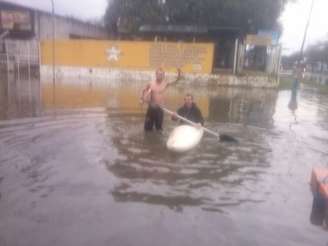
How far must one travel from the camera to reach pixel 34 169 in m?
6.57

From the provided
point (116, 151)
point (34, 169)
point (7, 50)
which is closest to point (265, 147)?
point (116, 151)

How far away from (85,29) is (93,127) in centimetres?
3025

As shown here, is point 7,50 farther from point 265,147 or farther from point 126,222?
point 126,222

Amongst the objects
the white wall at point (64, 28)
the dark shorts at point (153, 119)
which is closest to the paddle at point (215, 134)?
the dark shorts at point (153, 119)

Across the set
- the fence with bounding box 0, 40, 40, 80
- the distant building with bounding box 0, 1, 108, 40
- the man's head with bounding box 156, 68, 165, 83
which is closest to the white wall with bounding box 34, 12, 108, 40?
the distant building with bounding box 0, 1, 108, 40

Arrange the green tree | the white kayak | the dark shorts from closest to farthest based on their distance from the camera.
A: the white kayak → the dark shorts → the green tree

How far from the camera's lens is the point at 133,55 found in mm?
26484

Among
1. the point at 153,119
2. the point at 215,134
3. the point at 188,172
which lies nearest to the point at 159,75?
the point at 153,119

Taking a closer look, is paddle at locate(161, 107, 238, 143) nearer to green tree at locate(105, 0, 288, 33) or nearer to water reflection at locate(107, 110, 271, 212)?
water reflection at locate(107, 110, 271, 212)

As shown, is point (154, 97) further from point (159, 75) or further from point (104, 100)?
point (104, 100)

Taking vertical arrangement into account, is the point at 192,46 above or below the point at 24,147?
above

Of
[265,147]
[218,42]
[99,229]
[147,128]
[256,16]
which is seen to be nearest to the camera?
[99,229]

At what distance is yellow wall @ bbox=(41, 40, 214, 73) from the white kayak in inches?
690

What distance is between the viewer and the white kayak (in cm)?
799
